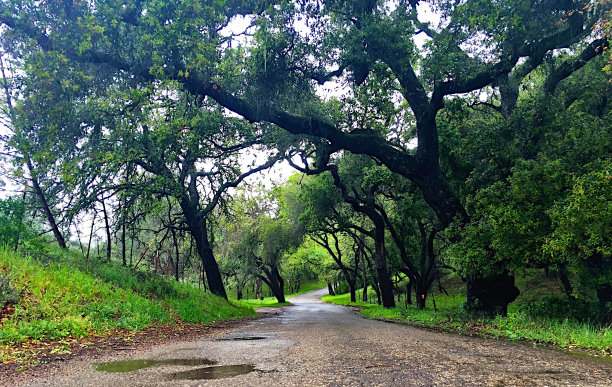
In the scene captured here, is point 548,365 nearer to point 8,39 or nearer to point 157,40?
point 157,40

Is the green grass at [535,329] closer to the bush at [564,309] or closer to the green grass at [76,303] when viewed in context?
the bush at [564,309]

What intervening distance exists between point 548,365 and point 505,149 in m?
7.11

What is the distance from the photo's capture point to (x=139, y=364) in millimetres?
4574

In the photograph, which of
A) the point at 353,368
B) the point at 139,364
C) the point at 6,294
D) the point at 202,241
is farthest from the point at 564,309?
the point at 202,241

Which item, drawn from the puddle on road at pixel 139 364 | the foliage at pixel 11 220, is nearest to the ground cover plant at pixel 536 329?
the puddle on road at pixel 139 364

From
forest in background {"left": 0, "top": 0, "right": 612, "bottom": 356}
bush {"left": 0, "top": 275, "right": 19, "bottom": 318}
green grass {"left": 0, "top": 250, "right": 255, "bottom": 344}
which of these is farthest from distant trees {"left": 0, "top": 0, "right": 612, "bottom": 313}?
bush {"left": 0, "top": 275, "right": 19, "bottom": 318}

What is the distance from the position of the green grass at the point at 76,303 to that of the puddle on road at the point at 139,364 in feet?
5.93

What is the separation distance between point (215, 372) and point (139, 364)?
1.16 metres

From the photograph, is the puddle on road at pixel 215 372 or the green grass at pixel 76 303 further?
the green grass at pixel 76 303

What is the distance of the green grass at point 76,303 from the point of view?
19.4 feet

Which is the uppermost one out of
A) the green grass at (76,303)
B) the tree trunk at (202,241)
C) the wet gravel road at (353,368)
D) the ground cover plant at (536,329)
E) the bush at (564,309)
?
the tree trunk at (202,241)

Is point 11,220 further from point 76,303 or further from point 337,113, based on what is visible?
point 337,113

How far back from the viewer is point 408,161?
11.6m

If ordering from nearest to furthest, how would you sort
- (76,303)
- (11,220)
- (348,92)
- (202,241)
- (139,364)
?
(139,364)
(76,303)
(11,220)
(348,92)
(202,241)
